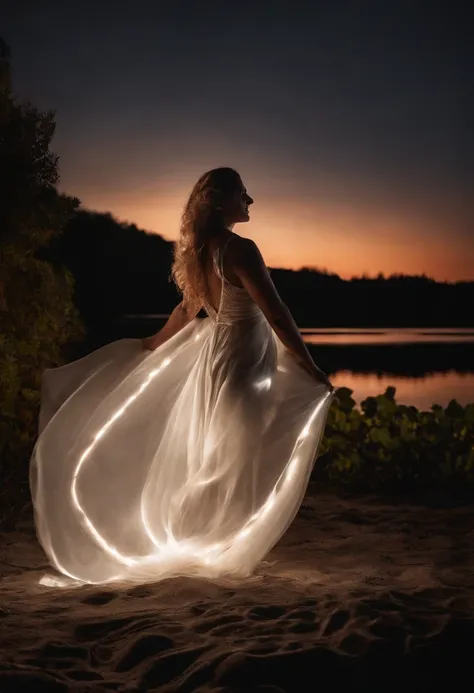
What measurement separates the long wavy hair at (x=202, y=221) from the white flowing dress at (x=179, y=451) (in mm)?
183

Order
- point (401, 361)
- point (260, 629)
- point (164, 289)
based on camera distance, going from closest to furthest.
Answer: point (260, 629), point (164, 289), point (401, 361)

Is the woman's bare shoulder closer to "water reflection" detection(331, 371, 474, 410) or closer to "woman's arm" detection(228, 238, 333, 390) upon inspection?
"woman's arm" detection(228, 238, 333, 390)

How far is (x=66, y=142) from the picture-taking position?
763 cm

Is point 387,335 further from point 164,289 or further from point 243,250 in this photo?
point 243,250

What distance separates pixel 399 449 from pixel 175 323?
9.17 feet

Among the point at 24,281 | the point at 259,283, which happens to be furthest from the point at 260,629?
the point at 24,281

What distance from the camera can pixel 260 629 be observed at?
11.0ft

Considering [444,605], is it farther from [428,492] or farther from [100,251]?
[100,251]

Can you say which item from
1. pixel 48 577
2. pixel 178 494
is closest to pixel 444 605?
pixel 178 494

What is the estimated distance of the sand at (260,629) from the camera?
2.93m

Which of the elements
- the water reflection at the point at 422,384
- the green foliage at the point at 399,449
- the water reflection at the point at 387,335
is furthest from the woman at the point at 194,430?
the water reflection at the point at 422,384

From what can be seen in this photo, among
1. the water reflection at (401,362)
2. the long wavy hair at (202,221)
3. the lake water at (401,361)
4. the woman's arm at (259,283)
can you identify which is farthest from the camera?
the water reflection at (401,362)

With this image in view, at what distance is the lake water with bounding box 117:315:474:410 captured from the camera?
10023mm

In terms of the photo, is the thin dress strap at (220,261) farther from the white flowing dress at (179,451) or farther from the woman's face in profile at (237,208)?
the woman's face in profile at (237,208)
